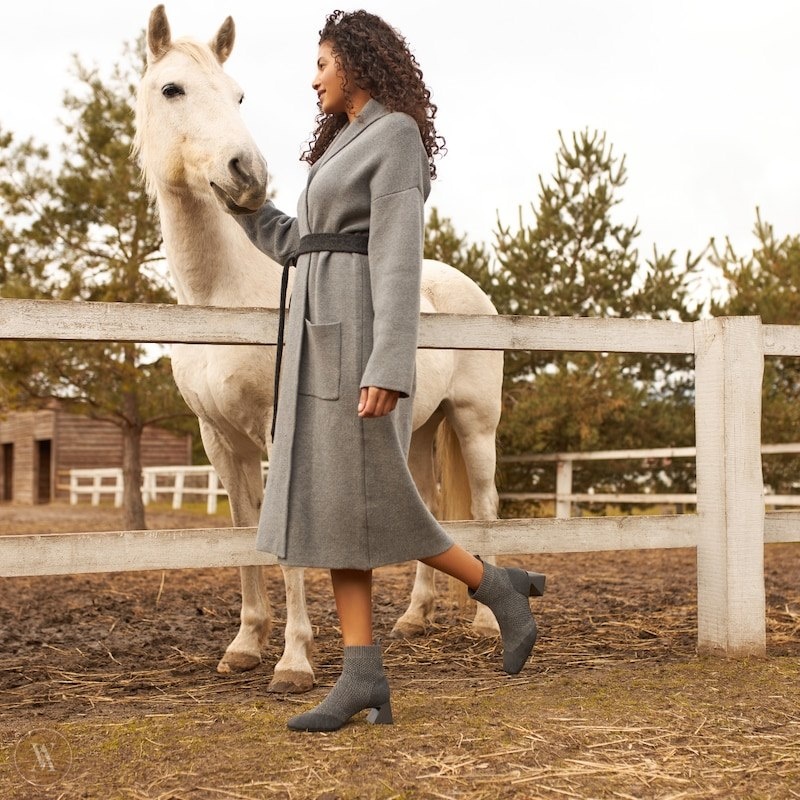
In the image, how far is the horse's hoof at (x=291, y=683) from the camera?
299 centimetres

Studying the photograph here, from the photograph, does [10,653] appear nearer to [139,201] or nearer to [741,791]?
[741,791]

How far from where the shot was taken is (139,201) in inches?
443

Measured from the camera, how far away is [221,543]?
3.01 meters

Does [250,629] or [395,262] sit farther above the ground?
[395,262]

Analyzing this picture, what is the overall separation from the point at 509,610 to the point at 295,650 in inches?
33.4

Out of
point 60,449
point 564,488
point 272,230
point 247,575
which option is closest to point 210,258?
point 272,230

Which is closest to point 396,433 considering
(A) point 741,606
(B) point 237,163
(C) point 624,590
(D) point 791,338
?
(B) point 237,163

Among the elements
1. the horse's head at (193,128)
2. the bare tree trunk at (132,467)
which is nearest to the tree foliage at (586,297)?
the bare tree trunk at (132,467)

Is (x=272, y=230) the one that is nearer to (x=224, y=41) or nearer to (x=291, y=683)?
(x=224, y=41)

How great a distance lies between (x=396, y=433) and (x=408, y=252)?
50 cm

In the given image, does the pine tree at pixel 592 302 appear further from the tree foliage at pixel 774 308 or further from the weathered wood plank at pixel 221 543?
the weathered wood plank at pixel 221 543

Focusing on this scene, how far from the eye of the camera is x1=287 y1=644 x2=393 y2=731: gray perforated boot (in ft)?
8.05

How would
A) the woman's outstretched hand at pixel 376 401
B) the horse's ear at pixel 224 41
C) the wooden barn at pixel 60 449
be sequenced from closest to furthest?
the woman's outstretched hand at pixel 376 401 < the horse's ear at pixel 224 41 < the wooden barn at pixel 60 449

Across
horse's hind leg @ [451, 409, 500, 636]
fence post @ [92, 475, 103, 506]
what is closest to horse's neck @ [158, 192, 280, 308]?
horse's hind leg @ [451, 409, 500, 636]
